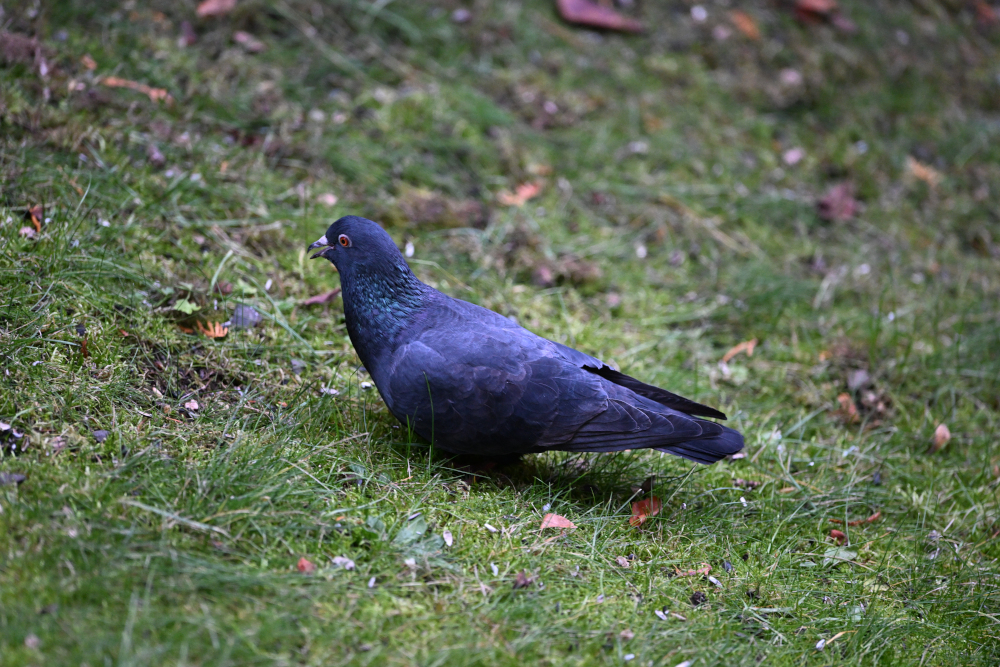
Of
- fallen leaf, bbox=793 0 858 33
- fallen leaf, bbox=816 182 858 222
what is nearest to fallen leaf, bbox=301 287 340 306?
fallen leaf, bbox=816 182 858 222

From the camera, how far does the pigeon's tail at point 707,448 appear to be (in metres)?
3.46

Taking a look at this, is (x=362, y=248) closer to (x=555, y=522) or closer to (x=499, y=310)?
(x=499, y=310)

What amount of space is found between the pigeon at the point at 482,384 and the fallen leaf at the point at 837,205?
3.40 meters

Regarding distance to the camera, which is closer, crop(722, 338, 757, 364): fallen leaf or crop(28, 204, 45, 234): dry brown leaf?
crop(28, 204, 45, 234): dry brown leaf

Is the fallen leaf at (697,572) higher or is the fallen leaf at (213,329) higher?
the fallen leaf at (213,329)

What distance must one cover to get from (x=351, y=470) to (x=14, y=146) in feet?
8.50

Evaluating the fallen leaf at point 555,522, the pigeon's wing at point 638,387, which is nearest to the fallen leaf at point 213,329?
the pigeon's wing at point 638,387

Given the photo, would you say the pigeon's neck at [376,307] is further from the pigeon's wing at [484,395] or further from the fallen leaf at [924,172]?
the fallen leaf at [924,172]

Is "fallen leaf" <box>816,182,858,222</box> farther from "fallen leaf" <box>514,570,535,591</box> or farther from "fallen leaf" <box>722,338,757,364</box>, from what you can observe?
"fallen leaf" <box>514,570,535,591</box>

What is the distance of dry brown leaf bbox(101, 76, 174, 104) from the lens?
4.86m

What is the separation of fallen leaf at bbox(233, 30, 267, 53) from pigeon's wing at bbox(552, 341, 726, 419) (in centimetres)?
356

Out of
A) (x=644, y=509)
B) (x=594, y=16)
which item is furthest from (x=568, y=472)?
(x=594, y=16)

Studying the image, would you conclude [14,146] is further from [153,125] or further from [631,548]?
[631,548]

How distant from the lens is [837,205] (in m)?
6.41
